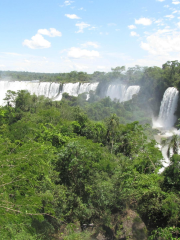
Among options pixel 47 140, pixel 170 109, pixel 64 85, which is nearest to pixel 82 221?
pixel 47 140

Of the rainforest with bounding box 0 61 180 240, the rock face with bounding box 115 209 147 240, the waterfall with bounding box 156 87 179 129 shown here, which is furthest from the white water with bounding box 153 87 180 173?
the rock face with bounding box 115 209 147 240

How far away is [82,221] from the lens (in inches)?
400

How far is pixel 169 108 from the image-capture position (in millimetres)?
32625

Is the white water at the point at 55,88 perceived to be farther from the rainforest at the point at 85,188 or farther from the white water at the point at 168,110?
the rainforest at the point at 85,188

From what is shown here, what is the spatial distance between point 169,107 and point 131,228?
2727 cm

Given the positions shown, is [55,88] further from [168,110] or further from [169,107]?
[169,107]

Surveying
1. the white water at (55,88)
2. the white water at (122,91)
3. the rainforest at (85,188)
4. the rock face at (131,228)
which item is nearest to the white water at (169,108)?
the white water at (122,91)

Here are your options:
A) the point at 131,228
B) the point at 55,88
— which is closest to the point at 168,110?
the point at 131,228

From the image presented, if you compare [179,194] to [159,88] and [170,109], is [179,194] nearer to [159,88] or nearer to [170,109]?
[170,109]

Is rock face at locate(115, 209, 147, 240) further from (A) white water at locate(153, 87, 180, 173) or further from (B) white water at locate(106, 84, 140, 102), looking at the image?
(B) white water at locate(106, 84, 140, 102)

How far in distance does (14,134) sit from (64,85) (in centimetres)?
3738

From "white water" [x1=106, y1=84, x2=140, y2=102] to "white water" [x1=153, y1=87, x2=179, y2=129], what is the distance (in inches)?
427

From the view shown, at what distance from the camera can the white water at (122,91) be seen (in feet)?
146

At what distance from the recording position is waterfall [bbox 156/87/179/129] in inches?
1255
